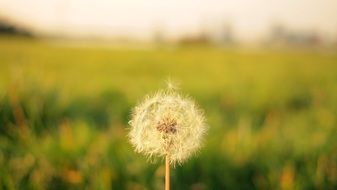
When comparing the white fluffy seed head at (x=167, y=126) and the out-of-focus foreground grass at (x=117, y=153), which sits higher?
the white fluffy seed head at (x=167, y=126)

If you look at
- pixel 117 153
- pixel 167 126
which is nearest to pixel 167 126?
pixel 167 126

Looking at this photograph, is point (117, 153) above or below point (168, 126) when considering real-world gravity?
below

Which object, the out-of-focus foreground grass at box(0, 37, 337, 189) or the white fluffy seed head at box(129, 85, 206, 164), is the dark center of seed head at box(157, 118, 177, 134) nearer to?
the white fluffy seed head at box(129, 85, 206, 164)

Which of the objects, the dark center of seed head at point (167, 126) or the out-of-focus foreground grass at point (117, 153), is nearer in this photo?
the dark center of seed head at point (167, 126)

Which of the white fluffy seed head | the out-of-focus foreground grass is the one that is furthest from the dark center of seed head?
the out-of-focus foreground grass

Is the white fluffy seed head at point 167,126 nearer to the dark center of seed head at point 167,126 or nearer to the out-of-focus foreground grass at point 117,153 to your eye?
the dark center of seed head at point 167,126

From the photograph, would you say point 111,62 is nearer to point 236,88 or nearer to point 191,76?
point 191,76

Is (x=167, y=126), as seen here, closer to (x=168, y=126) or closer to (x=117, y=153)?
(x=168, y=126)

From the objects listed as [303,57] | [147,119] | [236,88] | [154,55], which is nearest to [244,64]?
[303,57]

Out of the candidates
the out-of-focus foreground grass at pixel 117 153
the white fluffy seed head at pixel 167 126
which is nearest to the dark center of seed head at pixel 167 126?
the white fluffy seed head at pixel 167 126
